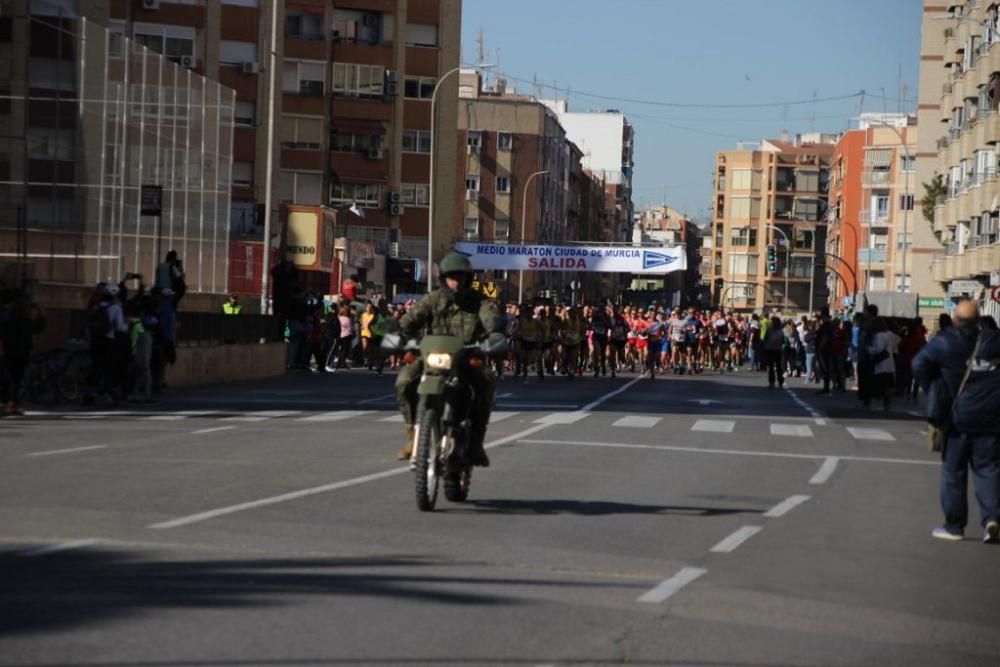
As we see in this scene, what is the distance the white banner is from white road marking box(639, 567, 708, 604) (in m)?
58.4

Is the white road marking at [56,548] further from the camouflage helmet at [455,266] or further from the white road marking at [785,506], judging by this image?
the white road marking at [785,506]

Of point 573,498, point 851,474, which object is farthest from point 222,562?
point 851,474

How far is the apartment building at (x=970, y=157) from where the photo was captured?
68250mm

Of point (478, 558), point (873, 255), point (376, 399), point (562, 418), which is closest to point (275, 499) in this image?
point (478, 558)

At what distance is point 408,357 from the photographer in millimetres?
13406

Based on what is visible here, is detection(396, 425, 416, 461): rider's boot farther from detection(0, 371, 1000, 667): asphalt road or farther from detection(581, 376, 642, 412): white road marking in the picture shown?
detection(581, 376, 642, 412): white road marking

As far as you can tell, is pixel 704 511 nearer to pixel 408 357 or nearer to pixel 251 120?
pixel 408 357

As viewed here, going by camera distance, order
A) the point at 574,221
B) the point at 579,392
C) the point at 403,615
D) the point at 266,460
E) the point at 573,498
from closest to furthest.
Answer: the point at 403,615 < the point at 573,498 < the point at 266,460 < the point at 579,392 < the point at 574,221

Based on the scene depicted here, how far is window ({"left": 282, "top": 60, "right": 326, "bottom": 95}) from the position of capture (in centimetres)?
8369

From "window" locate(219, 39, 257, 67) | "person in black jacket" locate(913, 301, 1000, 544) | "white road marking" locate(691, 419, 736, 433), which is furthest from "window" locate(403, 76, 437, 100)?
"person in black jacket" locate(913, 301, 1000, 544)

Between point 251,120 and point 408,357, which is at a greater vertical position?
point 251,120

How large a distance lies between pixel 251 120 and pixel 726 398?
41292 mm

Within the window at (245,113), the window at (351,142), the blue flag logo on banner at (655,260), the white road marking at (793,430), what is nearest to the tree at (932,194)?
the blue flag logo on banner at (655,260)

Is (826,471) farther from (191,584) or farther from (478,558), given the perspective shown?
(191,584)
